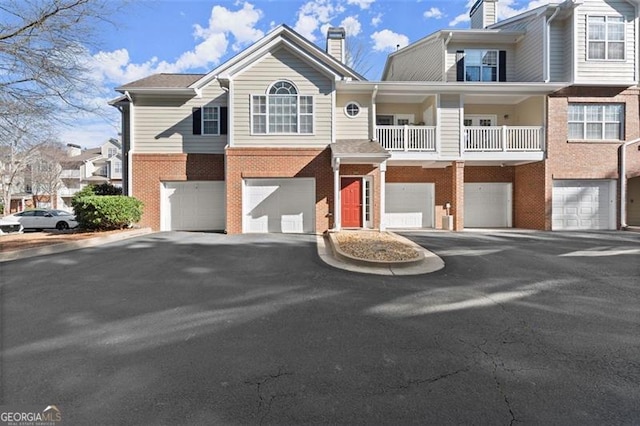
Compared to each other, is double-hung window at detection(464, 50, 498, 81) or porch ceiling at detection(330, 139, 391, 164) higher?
double-hung window at detection(464, 50, 498, 81)

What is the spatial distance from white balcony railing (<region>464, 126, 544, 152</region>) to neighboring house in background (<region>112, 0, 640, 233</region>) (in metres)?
0.05

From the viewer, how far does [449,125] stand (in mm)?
13875

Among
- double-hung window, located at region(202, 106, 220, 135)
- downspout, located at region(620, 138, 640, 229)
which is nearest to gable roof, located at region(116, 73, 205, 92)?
double-hung window, located at region(202, 106, 220, 135)

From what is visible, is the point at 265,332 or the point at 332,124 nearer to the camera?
the point at 265,332

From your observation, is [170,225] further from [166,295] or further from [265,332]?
[265,332]

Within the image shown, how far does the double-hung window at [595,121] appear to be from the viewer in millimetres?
13867

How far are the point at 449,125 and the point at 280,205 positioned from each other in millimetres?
8095

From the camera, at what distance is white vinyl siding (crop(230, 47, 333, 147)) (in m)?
12.9

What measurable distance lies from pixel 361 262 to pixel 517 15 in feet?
51.7

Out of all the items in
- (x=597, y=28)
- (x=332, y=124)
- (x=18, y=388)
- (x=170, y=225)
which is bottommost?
(x=18, y=388)

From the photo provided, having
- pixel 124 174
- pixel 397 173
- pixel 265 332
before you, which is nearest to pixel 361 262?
pixel 265 332

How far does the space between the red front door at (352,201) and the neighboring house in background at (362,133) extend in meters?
0.04

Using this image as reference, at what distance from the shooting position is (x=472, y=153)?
14000 mm

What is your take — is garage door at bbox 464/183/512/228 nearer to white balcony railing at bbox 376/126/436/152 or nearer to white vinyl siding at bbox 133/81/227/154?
white balcony railing at bbox 376/126/436/152
